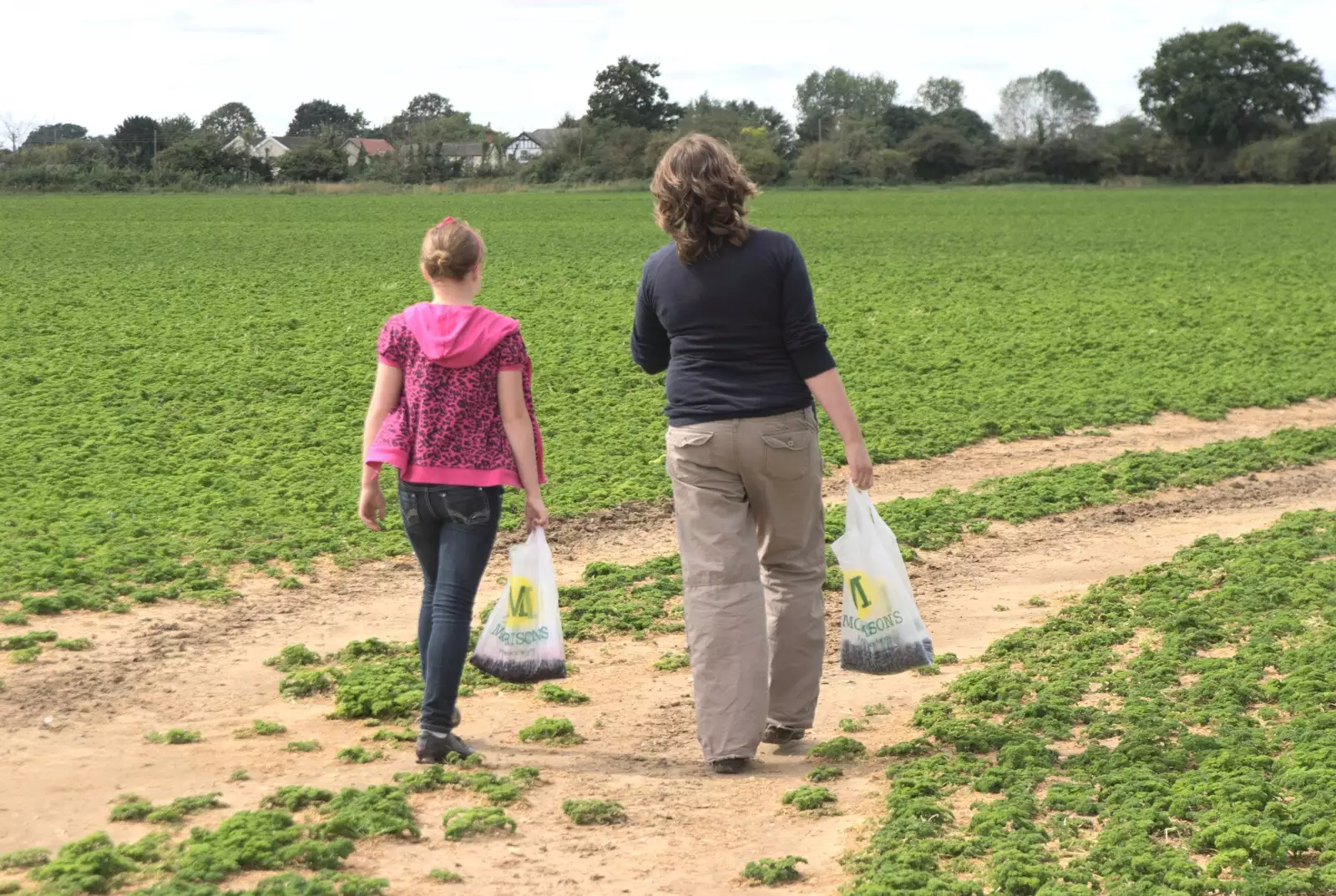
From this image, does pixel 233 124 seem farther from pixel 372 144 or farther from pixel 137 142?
pixel 137 142

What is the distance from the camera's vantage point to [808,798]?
4.81m

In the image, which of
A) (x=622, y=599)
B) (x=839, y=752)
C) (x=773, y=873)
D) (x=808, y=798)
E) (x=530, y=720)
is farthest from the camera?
(x=622, y=599)

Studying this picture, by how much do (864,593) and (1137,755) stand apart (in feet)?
3.53

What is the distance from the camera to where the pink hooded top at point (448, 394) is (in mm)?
4957

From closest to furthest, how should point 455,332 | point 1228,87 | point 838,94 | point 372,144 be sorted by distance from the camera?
1. point 455,332
2. point 1228,87
3. point 372,144
4. point 838,94

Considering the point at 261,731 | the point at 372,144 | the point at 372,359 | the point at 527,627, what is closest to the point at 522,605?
the point at 527,627

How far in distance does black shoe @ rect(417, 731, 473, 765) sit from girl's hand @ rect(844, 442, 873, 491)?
5.39 feet

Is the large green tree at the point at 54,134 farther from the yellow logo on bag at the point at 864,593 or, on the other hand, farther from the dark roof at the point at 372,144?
the yellow logo on bag at the point at 864,593

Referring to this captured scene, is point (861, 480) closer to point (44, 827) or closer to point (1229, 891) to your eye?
point (1229, 891)

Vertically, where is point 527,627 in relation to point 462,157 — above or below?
below

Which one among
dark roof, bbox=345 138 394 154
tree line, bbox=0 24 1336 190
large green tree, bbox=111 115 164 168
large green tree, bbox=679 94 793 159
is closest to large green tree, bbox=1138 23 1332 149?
tree line, bbox=0 24 1336 190

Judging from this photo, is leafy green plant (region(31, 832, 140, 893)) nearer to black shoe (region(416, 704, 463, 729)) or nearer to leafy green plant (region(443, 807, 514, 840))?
leafy green plant (region(443, 807, 514, 840))

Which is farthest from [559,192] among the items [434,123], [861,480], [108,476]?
[861,480]

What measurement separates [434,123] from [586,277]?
98304mm
